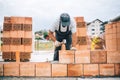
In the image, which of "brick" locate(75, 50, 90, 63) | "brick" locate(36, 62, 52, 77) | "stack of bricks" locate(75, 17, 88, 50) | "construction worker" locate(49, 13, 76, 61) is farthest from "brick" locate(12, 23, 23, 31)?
"brick" locate(75, 50, 90, 63)

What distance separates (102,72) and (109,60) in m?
0.26

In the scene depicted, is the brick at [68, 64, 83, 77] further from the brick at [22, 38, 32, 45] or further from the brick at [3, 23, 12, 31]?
the brick at [3, 23, 12, 31]

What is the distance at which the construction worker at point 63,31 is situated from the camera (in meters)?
5.85

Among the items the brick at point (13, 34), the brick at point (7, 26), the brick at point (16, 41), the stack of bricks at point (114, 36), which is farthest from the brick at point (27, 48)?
the stack of bricks at point (114, 36)

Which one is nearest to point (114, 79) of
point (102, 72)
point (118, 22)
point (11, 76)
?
point (102, 72)

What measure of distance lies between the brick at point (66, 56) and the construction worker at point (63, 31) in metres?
1.09

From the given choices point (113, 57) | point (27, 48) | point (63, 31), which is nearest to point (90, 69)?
point (113, 57)

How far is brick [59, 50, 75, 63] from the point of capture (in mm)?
4891

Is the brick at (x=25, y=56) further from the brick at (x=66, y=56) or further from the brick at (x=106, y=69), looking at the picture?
the brick at (x=106, y=69)

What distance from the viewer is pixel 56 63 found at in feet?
16.2

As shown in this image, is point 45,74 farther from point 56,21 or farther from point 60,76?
point 56,21

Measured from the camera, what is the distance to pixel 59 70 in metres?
4.89

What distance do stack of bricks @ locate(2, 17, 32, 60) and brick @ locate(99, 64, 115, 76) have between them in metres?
6.72

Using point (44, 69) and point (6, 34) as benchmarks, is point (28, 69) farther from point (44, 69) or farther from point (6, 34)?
point (6, 34)
